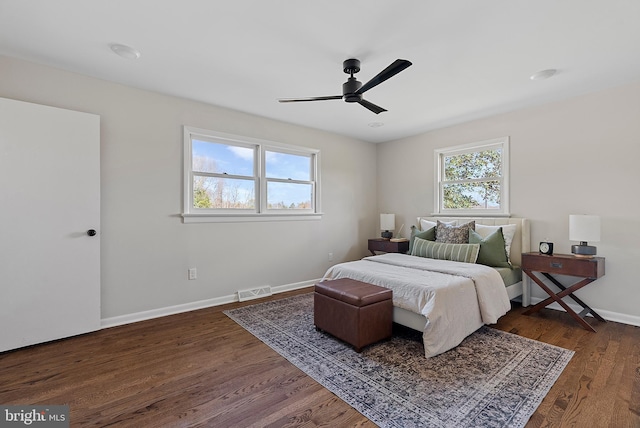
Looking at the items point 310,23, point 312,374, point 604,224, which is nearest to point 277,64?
point 310,23

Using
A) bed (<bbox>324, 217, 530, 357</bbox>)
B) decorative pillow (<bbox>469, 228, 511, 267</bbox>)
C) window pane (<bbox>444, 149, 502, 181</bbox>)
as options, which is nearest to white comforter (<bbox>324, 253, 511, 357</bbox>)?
bed (<bbox>324, 217, 530, 357</bbox>)

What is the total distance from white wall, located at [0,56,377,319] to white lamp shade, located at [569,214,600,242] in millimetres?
3274

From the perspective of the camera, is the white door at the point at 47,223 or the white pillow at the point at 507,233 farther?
the white pillow at the point at 507,233

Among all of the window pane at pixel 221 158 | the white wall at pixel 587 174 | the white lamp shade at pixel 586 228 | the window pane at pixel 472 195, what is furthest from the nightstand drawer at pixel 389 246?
the window pane at pixel 221 158

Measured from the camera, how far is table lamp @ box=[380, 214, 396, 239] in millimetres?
4984

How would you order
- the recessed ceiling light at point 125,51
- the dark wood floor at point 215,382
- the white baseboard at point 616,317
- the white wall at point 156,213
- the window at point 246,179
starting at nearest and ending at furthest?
the dark wood floor at point 215,382, the recessed ceiling light at point 125,51, the white wall at point 156,213, the white baseboard at point 616,317, the window at point 246,179

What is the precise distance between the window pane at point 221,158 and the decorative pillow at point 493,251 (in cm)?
312

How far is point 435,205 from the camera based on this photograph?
15.5ft

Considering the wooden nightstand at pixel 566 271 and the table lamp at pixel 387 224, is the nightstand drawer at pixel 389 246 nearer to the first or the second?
the table lamp at pixel 387 224

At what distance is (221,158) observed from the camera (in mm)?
3871

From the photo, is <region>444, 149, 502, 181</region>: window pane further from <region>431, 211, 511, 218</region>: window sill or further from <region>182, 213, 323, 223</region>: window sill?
<region>182, 213, 323, 223</region>: window sill

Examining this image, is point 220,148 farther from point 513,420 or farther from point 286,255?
point 513,420

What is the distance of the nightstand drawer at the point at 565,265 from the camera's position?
2.91 meters

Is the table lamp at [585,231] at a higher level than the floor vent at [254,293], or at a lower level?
higher
